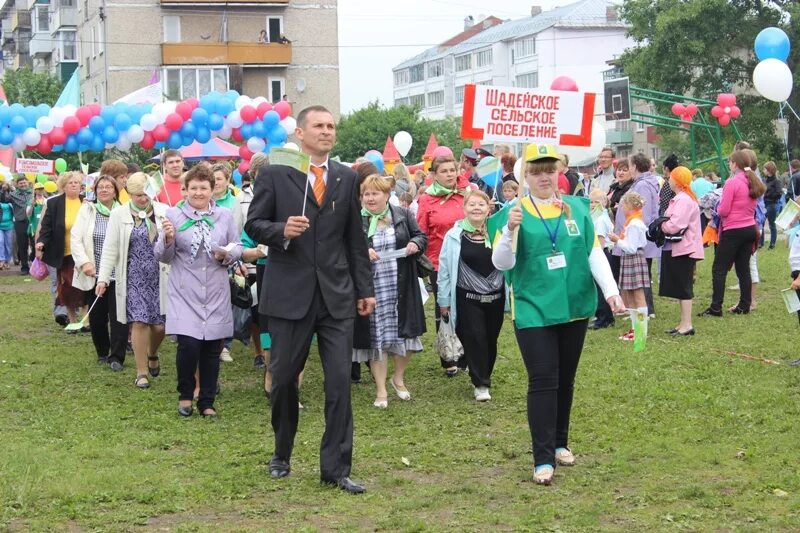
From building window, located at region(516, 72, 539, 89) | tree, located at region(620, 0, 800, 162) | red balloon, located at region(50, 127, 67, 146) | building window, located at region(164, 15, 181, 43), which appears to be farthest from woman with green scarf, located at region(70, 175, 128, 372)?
building window, located at region(516, 72, 539, 89)

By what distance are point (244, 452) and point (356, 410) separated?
1.79 m

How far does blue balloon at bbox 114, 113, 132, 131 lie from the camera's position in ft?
71.6

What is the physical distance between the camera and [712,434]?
823 cm

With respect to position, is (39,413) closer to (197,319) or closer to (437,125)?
(197,319)

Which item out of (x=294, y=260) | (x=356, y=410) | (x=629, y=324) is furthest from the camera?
(x=629, y=324)

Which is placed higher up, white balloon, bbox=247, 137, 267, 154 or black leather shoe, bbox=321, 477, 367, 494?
white balloon, bbox=247, 137, 267, 154

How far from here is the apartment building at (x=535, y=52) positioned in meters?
98.8

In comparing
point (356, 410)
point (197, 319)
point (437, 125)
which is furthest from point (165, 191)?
point (437, 125)

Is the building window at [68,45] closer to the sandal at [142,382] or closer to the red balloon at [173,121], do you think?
the red balloon at [173,121]

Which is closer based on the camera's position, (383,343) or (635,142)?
(383,343)

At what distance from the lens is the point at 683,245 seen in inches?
524

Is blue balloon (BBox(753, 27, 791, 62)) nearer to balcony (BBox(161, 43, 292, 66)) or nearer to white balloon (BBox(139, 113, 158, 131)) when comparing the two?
white balloon (BBox(139, 113, 158, 131))

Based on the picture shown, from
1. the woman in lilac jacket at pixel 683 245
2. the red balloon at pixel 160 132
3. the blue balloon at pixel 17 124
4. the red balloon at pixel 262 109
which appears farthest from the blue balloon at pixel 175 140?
the woman in lilac jacket at pixel 683 245

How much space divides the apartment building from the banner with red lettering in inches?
3231
